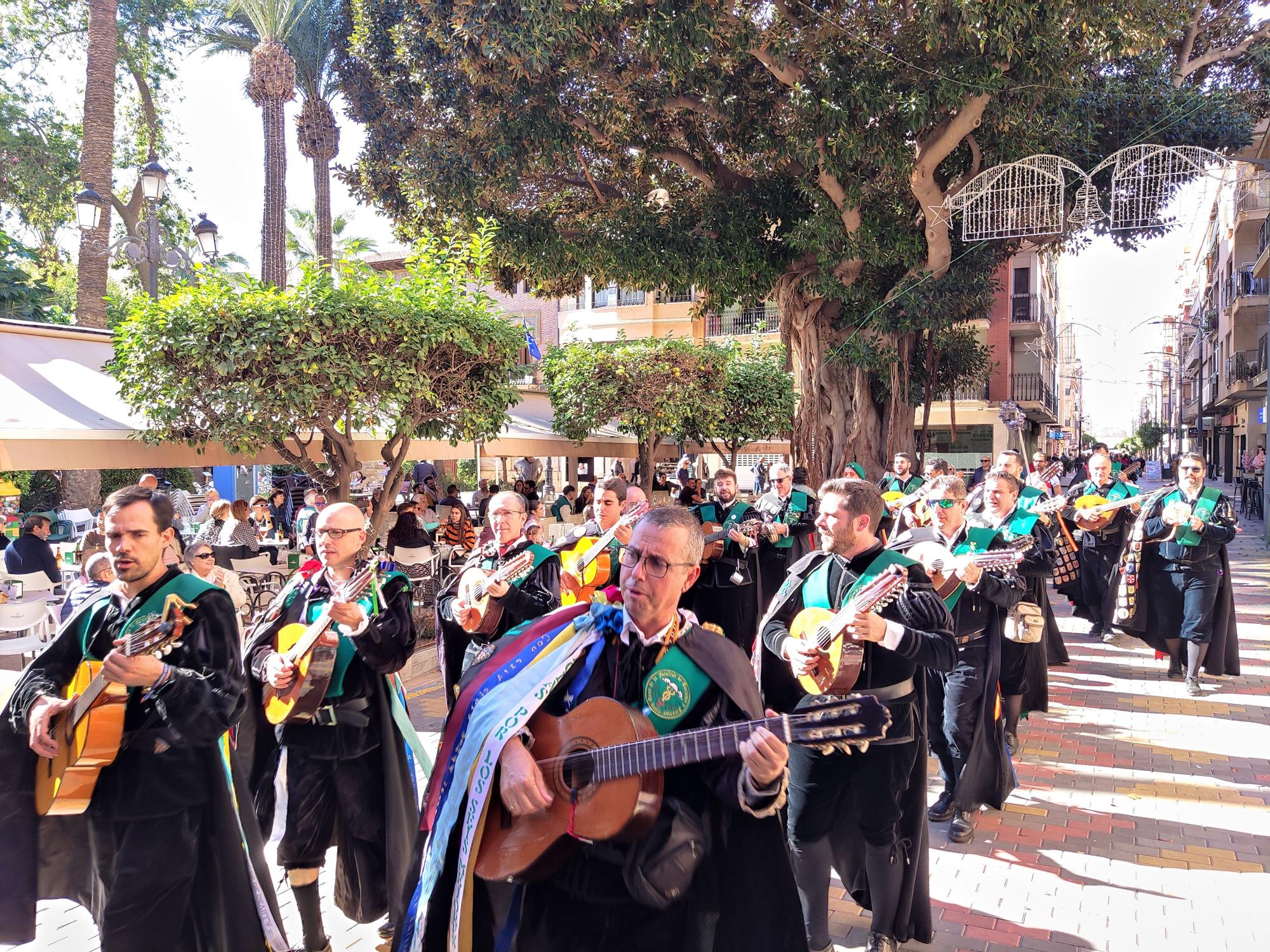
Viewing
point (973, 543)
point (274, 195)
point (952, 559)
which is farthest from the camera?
point (274, 195)

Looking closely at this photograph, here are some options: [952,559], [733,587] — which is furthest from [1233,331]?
[952,559]

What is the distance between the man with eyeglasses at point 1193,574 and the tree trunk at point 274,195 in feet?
62.5

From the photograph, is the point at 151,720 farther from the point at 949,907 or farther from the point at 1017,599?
the point at 1017,599

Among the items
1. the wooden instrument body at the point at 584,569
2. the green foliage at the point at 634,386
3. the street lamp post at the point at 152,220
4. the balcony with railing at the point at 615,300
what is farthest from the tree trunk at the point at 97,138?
the balcony with railing at the point at 615,300

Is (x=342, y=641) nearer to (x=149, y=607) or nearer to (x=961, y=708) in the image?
(x=149, y=607)

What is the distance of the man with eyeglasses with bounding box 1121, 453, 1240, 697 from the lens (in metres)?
8.23

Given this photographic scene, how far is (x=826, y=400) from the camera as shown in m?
18.4

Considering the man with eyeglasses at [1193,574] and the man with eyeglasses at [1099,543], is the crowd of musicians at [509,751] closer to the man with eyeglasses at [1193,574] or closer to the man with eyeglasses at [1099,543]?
the man with eyeglasses at [1193,574]

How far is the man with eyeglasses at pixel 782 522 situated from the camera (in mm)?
9148

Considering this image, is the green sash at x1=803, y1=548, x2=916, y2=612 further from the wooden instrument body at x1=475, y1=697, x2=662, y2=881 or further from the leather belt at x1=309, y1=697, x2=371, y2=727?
the leather belt at x1=309, y1=697, x2=371, y2=727

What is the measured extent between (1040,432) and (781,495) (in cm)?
4964

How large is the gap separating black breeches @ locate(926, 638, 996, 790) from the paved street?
1.44ft

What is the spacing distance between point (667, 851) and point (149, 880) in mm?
1840

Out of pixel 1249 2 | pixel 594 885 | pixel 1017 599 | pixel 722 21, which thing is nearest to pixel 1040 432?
pixel 1249 2
